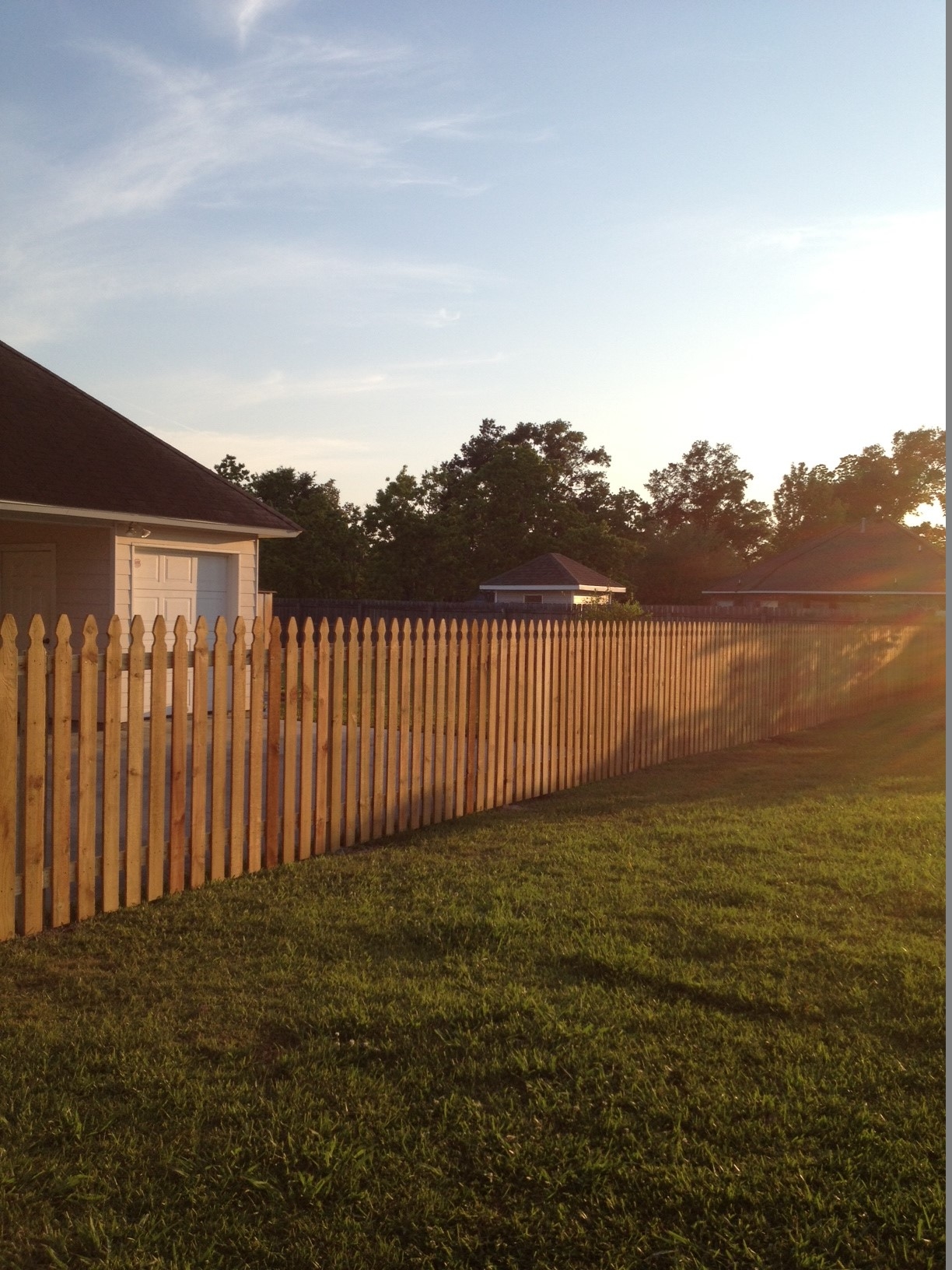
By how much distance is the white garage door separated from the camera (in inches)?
588

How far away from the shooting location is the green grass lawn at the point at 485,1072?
9.59 ft

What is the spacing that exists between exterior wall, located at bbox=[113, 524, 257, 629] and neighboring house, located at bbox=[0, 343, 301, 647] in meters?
0.02

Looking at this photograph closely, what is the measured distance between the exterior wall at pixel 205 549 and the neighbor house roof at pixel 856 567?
99.6ft

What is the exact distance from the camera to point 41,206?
13242mm

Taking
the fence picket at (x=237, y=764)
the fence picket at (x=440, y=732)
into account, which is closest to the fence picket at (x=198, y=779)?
the fence picket at (x=237, y=764)

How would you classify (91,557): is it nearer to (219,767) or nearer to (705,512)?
(219,767)

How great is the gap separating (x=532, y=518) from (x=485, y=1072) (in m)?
47.9

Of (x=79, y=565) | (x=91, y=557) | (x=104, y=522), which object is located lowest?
(x=79, y=565)

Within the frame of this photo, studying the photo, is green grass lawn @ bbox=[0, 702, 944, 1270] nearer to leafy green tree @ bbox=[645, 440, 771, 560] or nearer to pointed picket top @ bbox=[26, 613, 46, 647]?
pointed picket top @ bbox=[26, 613, 46, 647]

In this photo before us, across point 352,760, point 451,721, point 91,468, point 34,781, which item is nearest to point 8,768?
point 34,781

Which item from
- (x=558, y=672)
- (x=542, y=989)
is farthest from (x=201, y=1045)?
(x=558, y=672)

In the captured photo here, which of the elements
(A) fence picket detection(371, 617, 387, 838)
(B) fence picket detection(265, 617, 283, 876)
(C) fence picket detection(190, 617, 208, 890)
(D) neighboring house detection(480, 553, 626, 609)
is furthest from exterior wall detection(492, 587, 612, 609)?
(C) fence picket detection(190, 617, 208, 890)

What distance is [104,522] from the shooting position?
14.2 m

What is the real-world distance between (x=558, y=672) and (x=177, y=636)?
4794mm
